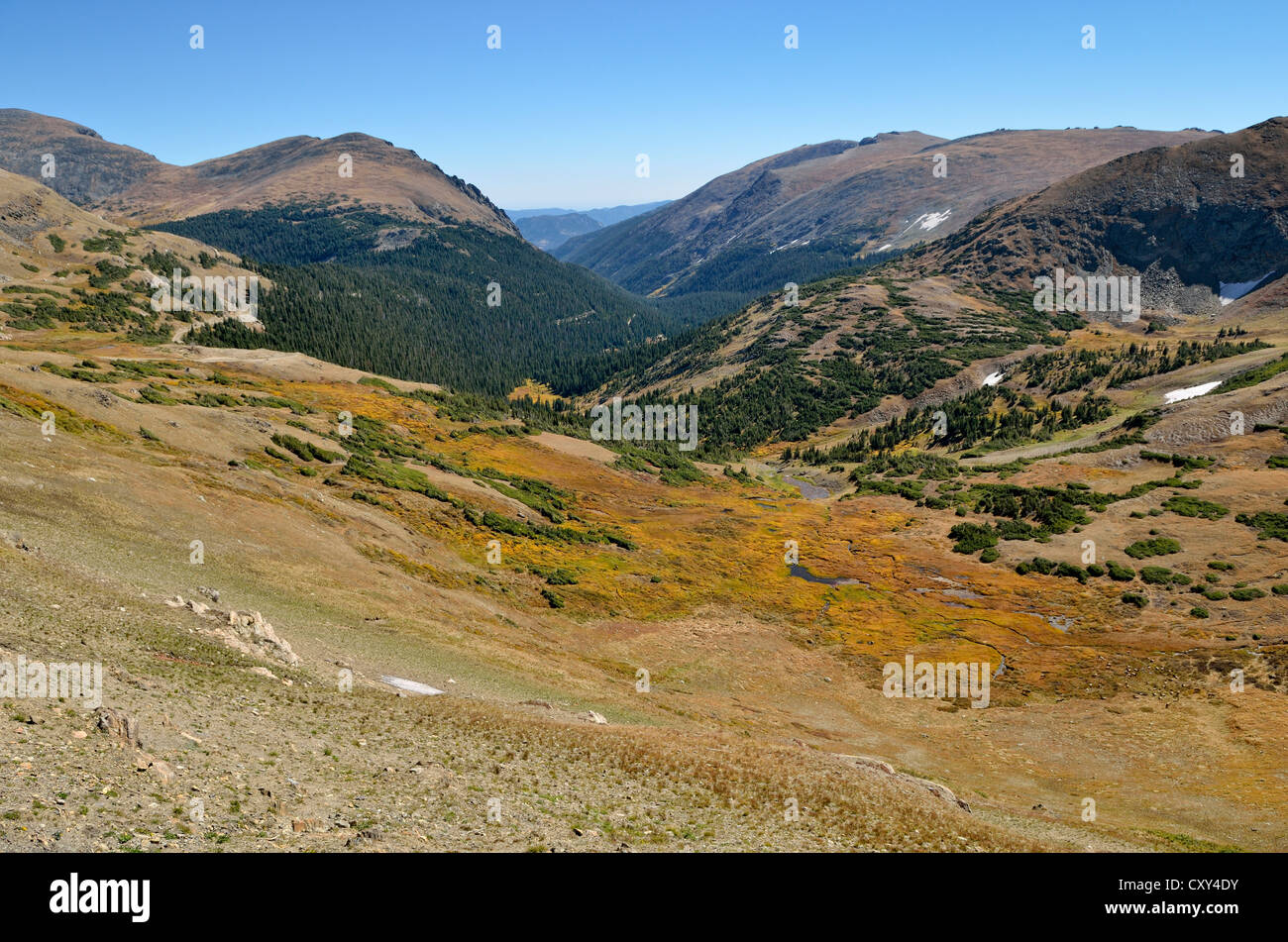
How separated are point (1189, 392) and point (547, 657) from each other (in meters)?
136

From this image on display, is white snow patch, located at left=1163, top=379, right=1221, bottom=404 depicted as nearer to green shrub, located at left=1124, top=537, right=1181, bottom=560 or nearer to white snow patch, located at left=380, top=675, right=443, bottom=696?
green shrub, located at left=1124, top=537, right=1181, bottom=560

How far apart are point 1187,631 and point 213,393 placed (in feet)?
320

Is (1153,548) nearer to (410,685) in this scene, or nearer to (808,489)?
(808,489)

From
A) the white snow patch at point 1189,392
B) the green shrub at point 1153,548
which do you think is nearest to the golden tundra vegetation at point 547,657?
the green shrub at point 1153,548

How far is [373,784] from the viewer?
18.0 metres

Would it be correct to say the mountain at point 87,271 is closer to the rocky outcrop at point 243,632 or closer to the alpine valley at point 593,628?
the alpine valley at point 593,628

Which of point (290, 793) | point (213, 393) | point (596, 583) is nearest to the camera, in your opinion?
point (290, 793)

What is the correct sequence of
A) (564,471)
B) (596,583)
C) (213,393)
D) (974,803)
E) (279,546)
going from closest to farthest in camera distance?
1. (974,803)
2. (279,546)
3. (596,583)
4. (213,393)
5. (564,471)

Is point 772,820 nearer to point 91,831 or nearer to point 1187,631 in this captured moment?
point 91,831

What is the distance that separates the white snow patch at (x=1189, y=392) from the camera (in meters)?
118

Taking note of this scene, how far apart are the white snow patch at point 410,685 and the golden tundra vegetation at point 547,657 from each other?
2.08ft

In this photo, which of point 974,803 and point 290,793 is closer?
point 290,793

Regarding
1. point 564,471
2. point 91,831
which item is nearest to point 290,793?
point 91,831
